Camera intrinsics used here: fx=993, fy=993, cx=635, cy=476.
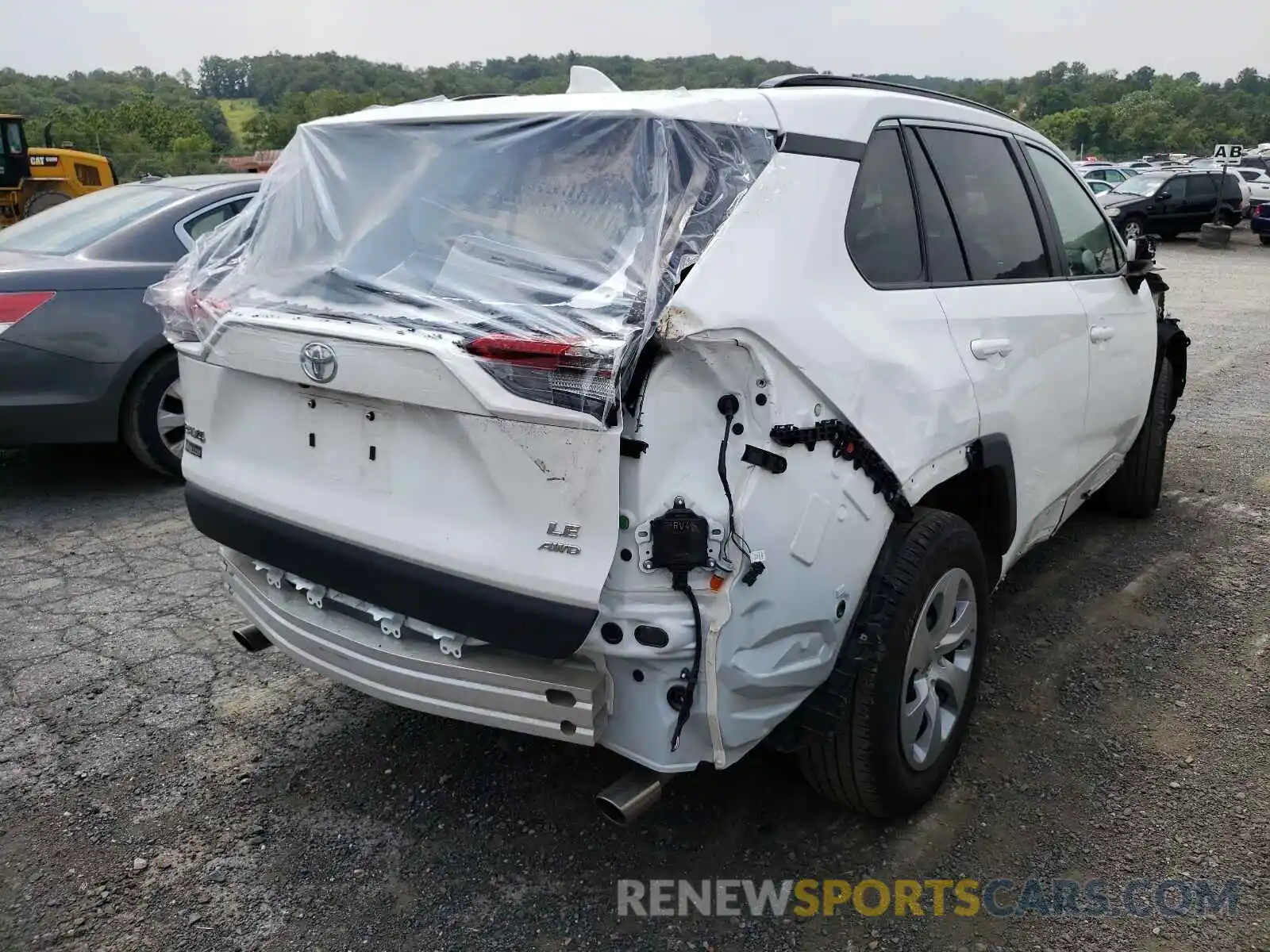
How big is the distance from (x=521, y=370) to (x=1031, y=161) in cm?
246

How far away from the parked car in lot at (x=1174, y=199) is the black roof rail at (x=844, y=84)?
2050 cm

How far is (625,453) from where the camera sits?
2.03 m

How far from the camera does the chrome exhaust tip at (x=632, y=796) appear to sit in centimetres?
214

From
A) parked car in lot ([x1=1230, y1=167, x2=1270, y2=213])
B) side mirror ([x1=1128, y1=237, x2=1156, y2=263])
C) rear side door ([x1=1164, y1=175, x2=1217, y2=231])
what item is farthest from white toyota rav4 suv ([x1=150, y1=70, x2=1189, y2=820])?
parked car in lot ([x1=1230, y1=167, x2=1270, y2=213])

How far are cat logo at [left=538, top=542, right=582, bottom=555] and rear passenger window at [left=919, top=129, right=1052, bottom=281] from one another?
1.62 metres

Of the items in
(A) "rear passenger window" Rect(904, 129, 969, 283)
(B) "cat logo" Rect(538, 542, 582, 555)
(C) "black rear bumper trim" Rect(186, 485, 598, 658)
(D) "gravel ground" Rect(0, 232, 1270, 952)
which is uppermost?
(A) "rear passenger window" Rect(904, 129, 969, 283)

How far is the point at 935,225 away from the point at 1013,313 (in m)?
0.39

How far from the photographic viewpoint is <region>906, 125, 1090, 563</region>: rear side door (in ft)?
9.29

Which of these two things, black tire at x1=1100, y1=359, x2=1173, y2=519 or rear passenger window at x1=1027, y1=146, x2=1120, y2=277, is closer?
rear passenger window at x1=1027, y1=146, x2=1120, y2=277

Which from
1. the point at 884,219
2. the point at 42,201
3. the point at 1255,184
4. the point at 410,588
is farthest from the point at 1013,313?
the point at 1255,184

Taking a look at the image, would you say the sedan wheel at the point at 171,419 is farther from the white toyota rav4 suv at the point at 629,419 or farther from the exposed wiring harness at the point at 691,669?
the exposed wiring harness at the point at 691,669

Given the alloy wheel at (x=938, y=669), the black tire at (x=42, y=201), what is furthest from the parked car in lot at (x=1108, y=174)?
the alloy wheel at (x=938, y=669)

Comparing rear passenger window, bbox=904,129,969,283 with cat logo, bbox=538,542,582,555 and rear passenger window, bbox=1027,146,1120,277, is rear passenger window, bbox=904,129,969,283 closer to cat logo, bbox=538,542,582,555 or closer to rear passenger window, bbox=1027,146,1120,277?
rear passenger window, bbox=1027,146,1120,277

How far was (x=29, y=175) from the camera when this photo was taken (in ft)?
57.4
